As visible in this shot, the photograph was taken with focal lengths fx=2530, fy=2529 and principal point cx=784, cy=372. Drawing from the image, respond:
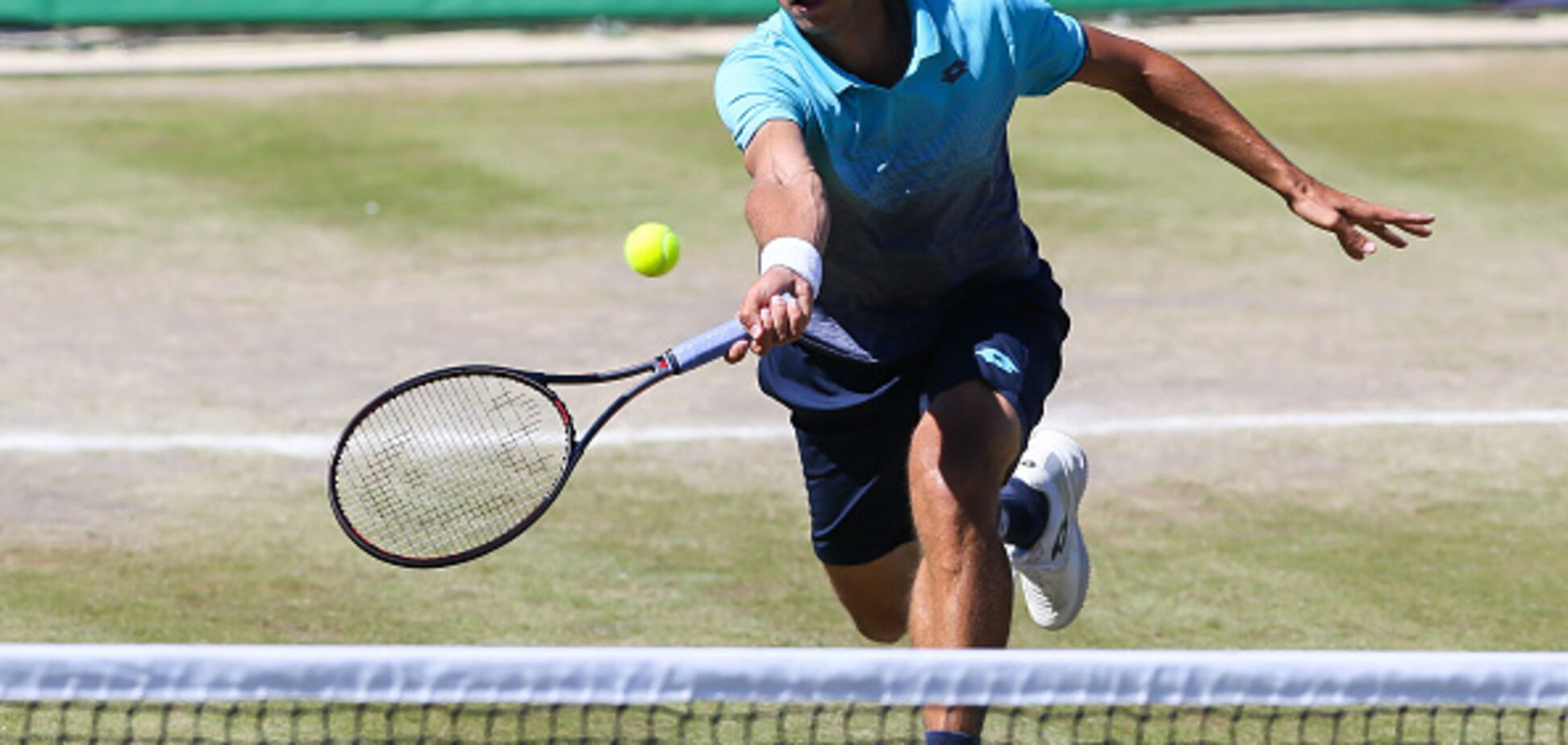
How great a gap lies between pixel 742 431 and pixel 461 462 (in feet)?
9.46

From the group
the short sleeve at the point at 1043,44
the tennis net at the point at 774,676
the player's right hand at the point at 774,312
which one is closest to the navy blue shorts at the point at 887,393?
the short sleeve at the point at 1043,44

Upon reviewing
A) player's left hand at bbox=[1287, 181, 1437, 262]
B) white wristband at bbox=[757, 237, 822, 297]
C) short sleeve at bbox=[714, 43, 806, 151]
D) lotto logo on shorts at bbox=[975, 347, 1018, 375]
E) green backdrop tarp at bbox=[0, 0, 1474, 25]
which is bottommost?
green backdrop tarp at bbox=[0, 0, 1474, 25]

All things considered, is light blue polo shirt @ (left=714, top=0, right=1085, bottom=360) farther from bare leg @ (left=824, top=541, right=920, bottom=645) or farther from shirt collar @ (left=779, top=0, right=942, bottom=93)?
bare leg @ (left=824, top=541, right=920, bottom=645)

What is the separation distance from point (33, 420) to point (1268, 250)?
6349 mm

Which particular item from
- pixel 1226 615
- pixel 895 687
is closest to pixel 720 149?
pixel 1226 615

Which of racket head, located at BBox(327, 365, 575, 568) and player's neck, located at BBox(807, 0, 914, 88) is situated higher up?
player's neck, located at BBox(807, 0, 914, 88)

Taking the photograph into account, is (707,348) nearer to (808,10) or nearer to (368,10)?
(808,10)

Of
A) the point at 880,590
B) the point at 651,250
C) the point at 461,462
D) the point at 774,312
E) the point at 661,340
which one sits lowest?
the point at 661,340

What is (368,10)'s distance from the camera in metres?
20.2

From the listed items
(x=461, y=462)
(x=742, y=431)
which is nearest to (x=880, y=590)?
(x=461, y=462)

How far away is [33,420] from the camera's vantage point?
9.74 metres

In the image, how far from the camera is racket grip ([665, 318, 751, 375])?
5453 millimetres

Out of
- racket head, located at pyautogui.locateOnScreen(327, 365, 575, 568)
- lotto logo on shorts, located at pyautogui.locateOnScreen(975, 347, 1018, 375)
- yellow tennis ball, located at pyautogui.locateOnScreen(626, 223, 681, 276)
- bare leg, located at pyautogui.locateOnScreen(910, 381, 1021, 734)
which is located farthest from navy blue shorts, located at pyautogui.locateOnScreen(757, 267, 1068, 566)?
yellow tennis ball, located at pyautogui.locateOnScreen(626, 223, 681, 276)

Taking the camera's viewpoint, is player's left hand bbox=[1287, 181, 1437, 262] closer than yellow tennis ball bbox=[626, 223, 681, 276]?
Yes
